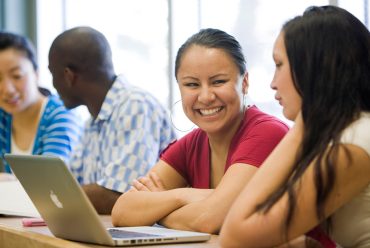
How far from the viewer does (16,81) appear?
3.49m

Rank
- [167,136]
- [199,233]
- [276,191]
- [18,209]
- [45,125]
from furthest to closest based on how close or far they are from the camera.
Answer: [45,125], [167,136], [18,209], [199,233], [276,191]

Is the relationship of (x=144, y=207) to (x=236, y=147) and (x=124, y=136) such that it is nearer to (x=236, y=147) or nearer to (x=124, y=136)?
(x=236, y=147)

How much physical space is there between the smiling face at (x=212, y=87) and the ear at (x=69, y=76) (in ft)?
2.93

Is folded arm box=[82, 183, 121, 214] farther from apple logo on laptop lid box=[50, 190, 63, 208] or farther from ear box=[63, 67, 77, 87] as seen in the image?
apple logo on laptop lid box=[50, 190, 63, 208]

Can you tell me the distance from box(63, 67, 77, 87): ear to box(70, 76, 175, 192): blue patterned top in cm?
17

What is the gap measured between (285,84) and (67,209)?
1.85 ft

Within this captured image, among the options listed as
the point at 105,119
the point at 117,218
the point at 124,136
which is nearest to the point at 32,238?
the point at 117,218

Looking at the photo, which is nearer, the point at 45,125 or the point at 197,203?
the point at 197,203

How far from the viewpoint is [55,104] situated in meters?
3.45

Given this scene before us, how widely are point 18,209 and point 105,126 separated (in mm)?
550

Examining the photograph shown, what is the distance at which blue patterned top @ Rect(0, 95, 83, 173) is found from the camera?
3303 mm

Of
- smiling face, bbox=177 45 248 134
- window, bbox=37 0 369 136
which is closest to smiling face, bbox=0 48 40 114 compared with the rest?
window, bbox=37 0 369 136

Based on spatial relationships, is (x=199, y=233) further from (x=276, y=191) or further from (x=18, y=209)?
(x=18, y=209)

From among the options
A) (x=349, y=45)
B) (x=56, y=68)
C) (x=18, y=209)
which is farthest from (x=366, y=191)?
(x=56, y=68)
